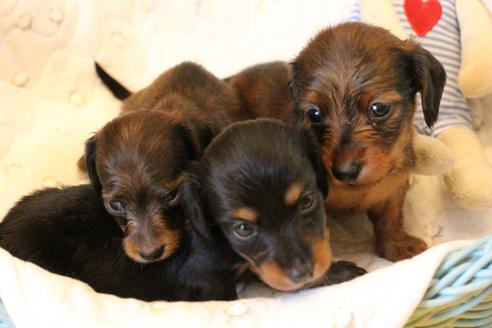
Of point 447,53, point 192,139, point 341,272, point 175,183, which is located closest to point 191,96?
point 192,139

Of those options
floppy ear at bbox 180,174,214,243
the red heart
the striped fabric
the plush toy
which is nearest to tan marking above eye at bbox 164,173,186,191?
floppy ear at bbox 180,174,214,243

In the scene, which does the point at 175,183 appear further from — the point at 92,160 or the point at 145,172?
the point at 92,160

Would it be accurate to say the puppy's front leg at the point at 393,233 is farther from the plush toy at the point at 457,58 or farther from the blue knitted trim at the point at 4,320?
the blue knitted trim at the point at 4,320

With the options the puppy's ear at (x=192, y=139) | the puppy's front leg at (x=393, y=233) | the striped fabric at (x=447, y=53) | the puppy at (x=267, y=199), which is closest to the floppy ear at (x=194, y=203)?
the puppy at (x=267, y=199)

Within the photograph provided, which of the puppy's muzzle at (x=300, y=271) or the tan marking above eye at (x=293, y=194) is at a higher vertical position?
the tan marking above eye at (x=293, y=194)

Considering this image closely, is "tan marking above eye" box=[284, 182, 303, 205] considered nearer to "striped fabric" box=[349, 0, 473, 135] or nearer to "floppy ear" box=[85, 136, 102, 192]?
"floppy ear" box=[85, 136, 102, 192]

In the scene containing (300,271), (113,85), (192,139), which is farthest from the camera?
A: (113,85)

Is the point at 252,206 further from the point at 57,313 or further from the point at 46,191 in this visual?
the point at 46,191
